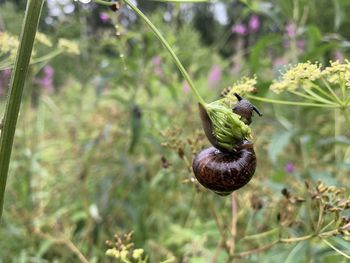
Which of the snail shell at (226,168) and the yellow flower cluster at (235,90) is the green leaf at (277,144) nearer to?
the yellow flower cluster at (235,90)

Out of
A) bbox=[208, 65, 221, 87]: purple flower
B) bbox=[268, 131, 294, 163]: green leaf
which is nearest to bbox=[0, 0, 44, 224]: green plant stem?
bbox=[268, 131, 294, 163]: green leaf

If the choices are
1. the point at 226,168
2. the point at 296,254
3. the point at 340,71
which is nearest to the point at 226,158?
the point at 226,168

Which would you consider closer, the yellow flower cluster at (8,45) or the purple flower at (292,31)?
the yellow flower cluster at (8,45)

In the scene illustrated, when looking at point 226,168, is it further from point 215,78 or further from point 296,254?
point 215,78

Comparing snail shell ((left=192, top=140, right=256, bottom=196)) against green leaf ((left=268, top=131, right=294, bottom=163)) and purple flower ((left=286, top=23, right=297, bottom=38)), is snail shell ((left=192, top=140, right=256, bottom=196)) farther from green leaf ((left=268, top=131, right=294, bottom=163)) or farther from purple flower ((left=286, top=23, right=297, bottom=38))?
purple flower ((left=286, top=23, right=297, bottom=38))

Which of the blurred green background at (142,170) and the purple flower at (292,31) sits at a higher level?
the purple flower at (292,31)

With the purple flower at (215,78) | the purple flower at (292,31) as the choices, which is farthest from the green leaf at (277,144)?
the purple flower at (215,78)
